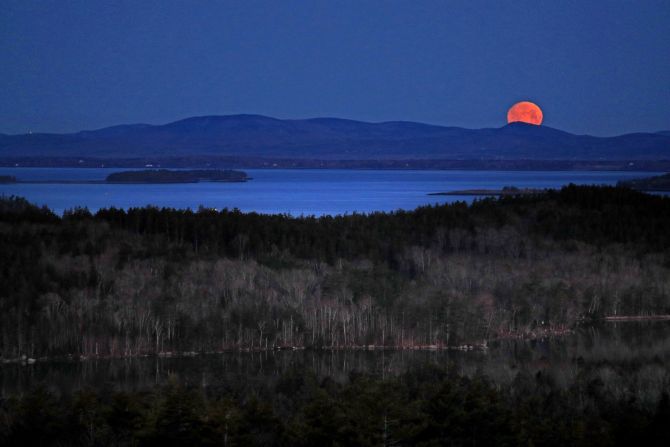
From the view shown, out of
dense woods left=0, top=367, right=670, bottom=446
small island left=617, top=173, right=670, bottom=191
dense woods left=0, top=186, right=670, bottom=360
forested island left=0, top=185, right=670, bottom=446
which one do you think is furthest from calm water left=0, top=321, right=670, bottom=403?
small island left=617, top=173, right=670, bottom=191

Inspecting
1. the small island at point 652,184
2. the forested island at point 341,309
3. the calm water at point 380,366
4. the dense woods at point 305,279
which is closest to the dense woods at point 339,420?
the forested island at point 341,309

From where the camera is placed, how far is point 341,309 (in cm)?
4641

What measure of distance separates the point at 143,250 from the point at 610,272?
25.4 m

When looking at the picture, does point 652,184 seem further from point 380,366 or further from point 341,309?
point 380,366

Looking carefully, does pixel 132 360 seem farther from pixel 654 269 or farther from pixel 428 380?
pixel 654 269

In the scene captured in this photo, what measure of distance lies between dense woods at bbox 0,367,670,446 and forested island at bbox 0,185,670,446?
2.2 inches

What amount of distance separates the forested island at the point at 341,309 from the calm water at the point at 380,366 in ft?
1.70

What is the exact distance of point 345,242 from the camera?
60344mm

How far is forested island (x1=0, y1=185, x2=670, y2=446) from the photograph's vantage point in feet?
84.5

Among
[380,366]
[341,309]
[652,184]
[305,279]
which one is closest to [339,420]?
[380,366]

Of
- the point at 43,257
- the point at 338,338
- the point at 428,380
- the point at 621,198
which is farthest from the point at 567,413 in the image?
the point at 621,198

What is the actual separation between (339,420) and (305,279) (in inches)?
1003

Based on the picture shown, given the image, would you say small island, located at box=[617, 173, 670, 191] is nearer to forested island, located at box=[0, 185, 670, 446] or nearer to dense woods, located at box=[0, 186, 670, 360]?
forested island, located at box=[0, 185, 670, 446]

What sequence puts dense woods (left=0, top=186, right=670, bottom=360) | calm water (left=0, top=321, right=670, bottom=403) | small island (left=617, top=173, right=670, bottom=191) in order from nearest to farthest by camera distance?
1. calm water (left=0, top=321, right=670, bottom=403)
2. dense woods (left=0, top=186, right=670, bottom=360)
3. small island (left=617, top=173, right=670, bottom=191)
